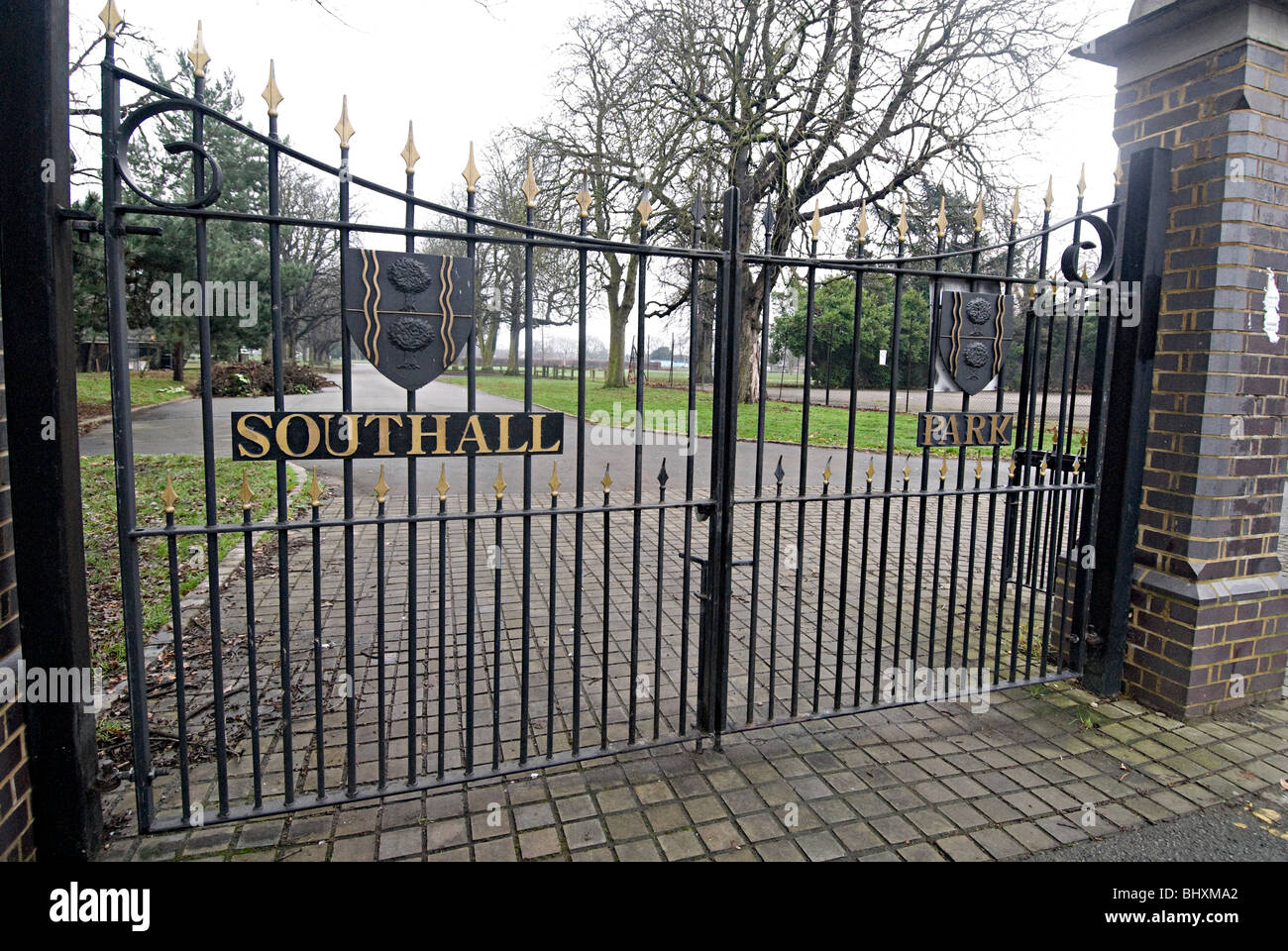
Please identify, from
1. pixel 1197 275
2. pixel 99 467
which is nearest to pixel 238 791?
pixel 1197 275

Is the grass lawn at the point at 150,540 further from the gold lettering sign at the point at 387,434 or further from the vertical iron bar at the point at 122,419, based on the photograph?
the vertical iron bar at the point at 122,419

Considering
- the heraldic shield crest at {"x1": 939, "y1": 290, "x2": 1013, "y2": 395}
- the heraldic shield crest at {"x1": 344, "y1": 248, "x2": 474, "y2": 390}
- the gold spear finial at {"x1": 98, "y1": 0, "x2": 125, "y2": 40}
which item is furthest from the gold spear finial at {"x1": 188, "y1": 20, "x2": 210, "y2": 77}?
the heraldic shield crest at {"x1": 939, "y1": 290, "x2": 1013, "y2": 395}

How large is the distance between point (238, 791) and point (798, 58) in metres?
16.7

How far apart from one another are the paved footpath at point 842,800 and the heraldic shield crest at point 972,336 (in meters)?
1.68

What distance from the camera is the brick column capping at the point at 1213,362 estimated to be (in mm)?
3332

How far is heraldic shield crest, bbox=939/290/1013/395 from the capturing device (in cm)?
337

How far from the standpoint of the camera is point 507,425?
2.67m

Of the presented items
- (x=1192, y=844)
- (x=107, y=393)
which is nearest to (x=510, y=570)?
(x=1192, y=844)

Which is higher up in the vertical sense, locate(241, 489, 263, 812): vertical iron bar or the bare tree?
the bare tree

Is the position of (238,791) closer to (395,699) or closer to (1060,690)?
(395,699)

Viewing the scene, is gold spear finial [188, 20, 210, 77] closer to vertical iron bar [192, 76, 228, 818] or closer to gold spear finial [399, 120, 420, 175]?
vertical iron bar [192, 76, 228, 818]

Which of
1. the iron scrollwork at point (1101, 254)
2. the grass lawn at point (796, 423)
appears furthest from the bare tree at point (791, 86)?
the iron scrollwork at point (1101, 254)

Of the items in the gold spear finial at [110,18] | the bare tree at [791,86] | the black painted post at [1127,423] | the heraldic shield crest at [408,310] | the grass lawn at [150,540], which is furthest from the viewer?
the bare tree at [791,86]

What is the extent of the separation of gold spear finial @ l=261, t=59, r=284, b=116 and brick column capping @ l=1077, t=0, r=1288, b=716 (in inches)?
153
